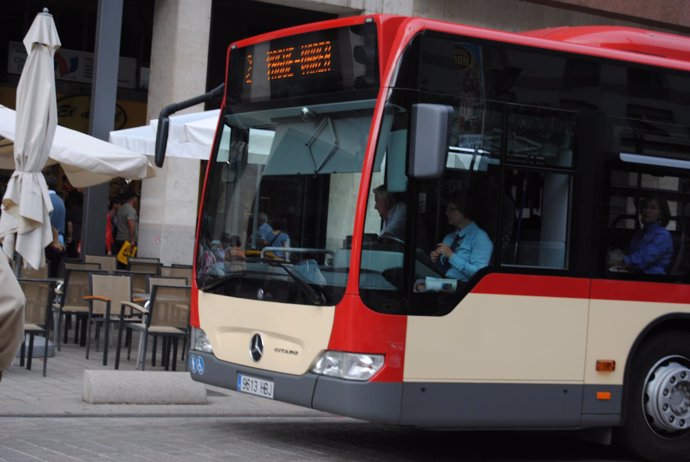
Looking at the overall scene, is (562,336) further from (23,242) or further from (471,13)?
(471,13)

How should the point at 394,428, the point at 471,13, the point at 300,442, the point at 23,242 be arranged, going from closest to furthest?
Result: the point at 300,442 < the point at 394,428 < the point at 23,242 < the point at 471,13

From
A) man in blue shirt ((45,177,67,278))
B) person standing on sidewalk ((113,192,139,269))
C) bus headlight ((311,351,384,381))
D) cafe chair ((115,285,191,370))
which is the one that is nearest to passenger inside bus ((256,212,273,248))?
bus headlight ((311,351,384,381))

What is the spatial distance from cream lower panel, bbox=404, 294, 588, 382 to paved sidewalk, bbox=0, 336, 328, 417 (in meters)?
3.00

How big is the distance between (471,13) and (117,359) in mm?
13686

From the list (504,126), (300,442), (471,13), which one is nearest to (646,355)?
(504,126)

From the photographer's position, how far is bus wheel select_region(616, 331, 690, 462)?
30.1ft

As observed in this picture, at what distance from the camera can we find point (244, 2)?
2525 centimetres

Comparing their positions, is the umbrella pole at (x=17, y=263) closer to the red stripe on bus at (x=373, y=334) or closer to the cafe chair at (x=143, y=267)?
the cafe chair at (x=143, y=267)

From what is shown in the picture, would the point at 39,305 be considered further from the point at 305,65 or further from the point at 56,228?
the point at 56,228

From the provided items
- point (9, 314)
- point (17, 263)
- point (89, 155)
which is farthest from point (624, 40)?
point (9, 314)

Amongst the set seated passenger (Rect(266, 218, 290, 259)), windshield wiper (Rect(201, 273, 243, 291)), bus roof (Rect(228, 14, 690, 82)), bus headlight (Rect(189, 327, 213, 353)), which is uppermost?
bus roof (Rect(228, 14, 690, 82))

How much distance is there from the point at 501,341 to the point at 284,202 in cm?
184

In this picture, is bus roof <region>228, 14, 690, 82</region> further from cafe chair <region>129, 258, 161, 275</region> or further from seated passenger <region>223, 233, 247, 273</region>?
cafe chair <region>129, 258, 161, 275</region>

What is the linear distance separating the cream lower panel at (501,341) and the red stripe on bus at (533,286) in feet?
0.13
